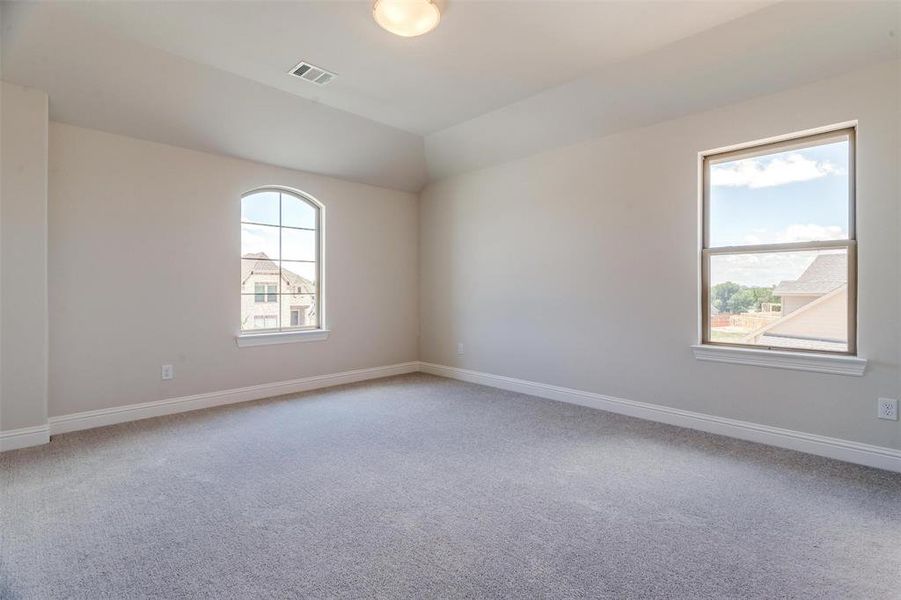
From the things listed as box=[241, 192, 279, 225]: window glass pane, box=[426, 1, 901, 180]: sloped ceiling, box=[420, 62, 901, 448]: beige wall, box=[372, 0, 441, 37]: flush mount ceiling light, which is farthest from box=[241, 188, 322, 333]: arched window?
box=[372, 0, 441, 37]: flush mount ceiling light

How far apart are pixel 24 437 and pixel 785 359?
5369mm

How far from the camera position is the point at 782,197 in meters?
3.15

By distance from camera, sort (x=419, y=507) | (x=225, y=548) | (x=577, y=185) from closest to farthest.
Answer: (x=225, y=548) → (x=419, y=507) → (x=577, y=185)

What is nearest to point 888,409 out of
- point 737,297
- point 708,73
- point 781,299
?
point 781,299

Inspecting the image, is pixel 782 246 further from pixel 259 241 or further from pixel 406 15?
pixel 259 241

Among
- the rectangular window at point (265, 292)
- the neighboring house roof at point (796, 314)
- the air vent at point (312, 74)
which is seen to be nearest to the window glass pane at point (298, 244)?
the rectangular window at point (265, 292)

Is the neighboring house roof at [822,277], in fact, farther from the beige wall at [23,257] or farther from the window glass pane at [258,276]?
the beige wall at [23,257]

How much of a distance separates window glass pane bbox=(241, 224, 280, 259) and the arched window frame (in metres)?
0.03

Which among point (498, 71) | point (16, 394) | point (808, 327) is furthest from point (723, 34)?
point (16, 394)

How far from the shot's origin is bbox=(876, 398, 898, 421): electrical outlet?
2.66 metres

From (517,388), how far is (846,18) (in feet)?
12.3

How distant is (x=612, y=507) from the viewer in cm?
222

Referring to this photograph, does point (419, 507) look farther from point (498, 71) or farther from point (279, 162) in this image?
point (279, 162)

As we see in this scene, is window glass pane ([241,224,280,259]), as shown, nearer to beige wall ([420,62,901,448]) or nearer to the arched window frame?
the arched window frame
